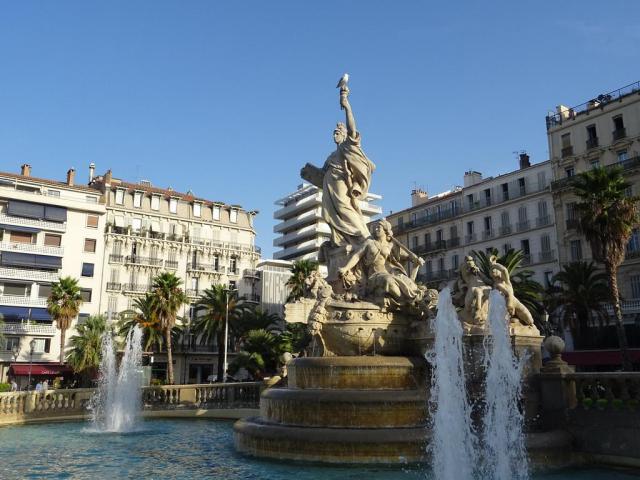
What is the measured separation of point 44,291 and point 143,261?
426 inches

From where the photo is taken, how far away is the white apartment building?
275ft

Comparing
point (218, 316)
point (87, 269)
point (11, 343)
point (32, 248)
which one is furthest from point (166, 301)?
point (32, 248)

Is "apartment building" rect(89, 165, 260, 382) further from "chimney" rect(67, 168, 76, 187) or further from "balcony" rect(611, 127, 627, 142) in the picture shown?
"balcony" rect(611, 127, 627, 142)

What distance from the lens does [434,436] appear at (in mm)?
9938

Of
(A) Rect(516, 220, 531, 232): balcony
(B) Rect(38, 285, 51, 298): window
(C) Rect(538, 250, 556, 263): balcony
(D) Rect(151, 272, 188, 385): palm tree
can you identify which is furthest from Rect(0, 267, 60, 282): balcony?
(C) Rect(538, 250, 556, 263): balcony

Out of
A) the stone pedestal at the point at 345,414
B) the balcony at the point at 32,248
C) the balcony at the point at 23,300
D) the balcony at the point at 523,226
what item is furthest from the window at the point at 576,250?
the balcony at the point at 32,248

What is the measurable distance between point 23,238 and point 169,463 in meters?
51.5

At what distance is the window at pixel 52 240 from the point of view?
187 feet

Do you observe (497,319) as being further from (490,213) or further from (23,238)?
(23,238)

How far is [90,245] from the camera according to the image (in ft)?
196

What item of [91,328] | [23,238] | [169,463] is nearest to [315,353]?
[169,463]

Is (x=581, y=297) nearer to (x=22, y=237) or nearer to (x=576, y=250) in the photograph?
(x=576, y=250)

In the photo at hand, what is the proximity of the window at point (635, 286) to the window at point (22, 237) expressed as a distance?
173 feet

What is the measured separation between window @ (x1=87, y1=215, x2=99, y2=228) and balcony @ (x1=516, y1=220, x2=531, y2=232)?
42.0 m
